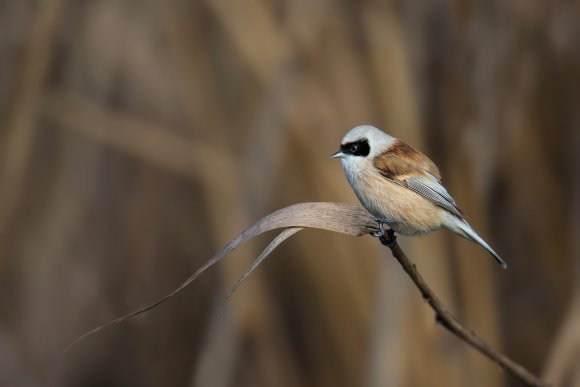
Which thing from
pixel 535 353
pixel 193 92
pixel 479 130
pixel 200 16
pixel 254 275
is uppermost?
pixel 200 16

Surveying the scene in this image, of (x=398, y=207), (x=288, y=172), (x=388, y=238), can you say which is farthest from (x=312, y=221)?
(x=288, y=172)

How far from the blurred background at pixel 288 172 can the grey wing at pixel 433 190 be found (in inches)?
21.5

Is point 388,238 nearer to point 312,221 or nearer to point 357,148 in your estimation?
point 312,221

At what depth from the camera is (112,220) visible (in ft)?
9.09

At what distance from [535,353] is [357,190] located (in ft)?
4.87

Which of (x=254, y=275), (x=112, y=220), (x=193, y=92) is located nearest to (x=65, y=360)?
(x=112, y=220)

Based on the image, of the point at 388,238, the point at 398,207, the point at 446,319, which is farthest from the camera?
the point at 398,207

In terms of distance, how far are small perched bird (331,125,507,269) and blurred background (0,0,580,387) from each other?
55 centimetres

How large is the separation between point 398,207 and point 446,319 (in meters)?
0.33

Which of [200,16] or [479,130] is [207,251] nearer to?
[200,16]

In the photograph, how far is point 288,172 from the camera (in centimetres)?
214

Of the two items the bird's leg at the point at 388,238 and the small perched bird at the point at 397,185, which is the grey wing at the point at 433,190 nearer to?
the small perched bird at the point at 397,185

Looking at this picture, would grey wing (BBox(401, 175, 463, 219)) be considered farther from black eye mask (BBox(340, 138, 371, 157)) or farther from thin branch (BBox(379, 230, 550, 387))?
thin branch (BBox(379, 230, 550, 387))

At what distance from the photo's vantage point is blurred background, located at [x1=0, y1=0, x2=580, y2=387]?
6.79ft
